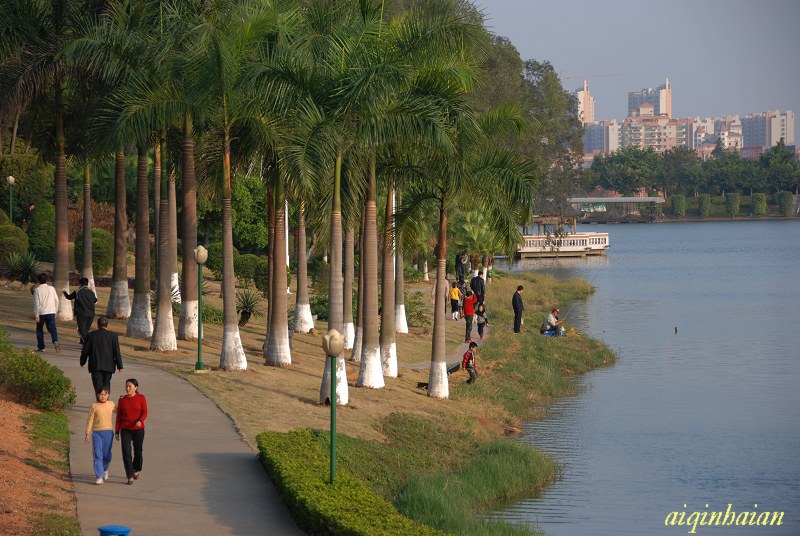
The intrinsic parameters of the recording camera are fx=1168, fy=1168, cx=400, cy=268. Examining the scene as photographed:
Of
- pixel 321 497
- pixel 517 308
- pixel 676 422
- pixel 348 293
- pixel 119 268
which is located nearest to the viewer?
pixel 321 497

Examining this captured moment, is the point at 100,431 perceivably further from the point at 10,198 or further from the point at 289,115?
the point at 10,198

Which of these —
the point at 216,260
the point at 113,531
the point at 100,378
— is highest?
the point at 216,260

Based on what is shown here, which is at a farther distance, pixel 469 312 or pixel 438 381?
pixel 469 312

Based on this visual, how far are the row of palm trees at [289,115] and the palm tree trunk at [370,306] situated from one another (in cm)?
4

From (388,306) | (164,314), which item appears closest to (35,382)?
(164,314)

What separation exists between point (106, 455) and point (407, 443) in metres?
6.86

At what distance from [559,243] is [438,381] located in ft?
259

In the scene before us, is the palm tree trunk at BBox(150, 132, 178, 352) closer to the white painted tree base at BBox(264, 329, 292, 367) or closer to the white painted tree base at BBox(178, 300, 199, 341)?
the white painted tree base at BBox(178, 300, 199, 341)

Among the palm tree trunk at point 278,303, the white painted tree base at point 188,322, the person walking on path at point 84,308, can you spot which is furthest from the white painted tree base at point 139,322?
the palm tree trunk at point 278,303

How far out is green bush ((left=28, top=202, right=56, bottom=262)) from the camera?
4347 cm

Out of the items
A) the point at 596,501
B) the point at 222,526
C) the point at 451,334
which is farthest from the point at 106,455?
the point at 451,334

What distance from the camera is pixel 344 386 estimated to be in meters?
21.6

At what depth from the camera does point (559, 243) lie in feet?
337

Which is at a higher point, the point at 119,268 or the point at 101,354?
the point at 119,268
